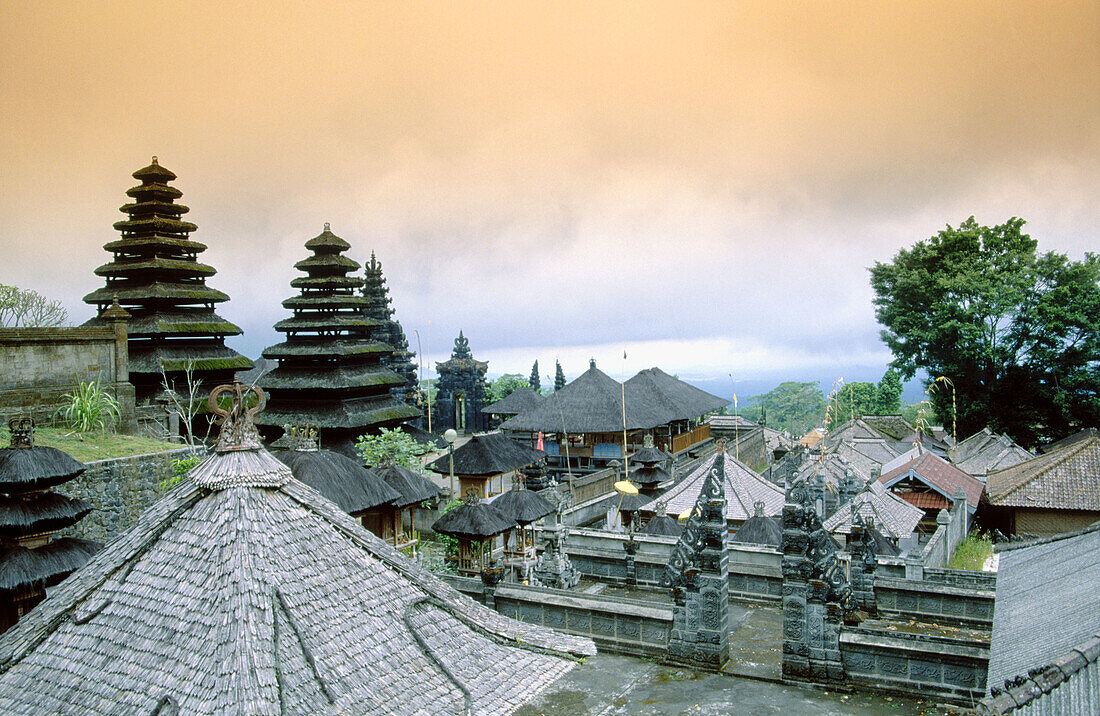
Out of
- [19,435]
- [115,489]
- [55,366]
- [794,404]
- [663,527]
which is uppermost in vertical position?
[55,366]

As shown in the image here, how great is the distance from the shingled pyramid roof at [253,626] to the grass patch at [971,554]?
62.4ft

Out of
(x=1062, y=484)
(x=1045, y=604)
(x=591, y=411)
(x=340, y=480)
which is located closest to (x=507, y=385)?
(x=591, y=411)

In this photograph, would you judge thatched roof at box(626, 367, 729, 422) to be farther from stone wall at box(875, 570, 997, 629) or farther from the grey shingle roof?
the grey shingle roof

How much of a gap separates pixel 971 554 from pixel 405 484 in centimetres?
1796

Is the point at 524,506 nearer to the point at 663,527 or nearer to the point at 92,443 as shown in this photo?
the point at 663,527

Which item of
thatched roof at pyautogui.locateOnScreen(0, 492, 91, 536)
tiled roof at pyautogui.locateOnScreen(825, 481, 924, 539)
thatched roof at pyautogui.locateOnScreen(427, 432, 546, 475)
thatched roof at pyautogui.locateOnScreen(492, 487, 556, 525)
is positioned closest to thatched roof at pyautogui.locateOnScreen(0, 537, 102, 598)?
thatched roof at pyautogui.locateOnScreen(0, 492, 91, 536)

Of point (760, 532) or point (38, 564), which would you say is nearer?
point (38, 564)

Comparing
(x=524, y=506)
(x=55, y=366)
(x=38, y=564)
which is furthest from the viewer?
(x=524, y=506)

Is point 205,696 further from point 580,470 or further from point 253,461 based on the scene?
point 580,470

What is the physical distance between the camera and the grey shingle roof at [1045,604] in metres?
8.22

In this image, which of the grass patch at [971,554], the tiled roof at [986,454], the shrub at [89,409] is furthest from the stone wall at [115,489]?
the tiled roof at [986,454]

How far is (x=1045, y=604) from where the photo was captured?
10.1 m

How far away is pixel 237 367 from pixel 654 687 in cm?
1819

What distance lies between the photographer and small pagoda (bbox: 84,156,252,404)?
22.1 metres
